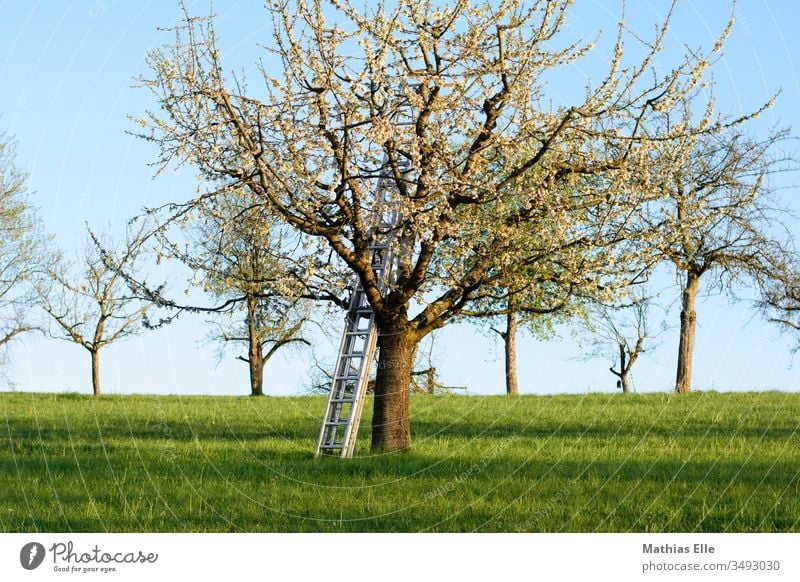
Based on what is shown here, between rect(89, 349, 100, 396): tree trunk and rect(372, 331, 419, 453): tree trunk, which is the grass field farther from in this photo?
rect(89, 349, 100, 396): tree trunk

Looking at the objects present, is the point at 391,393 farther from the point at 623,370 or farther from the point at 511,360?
the point at 623,370

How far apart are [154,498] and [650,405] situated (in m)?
16.2

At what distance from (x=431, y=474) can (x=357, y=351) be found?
129 inches

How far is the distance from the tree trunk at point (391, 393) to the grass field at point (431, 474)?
1.95 feet

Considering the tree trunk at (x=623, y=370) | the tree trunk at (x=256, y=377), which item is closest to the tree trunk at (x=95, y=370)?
the tree trunk at (x=256, y=377)

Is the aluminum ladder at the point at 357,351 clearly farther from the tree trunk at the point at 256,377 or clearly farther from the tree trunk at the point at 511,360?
the tree trunk at the point at 256,377

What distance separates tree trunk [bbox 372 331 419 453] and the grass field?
593 millimetres

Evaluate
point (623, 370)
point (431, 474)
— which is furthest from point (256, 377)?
point (431, 474)
